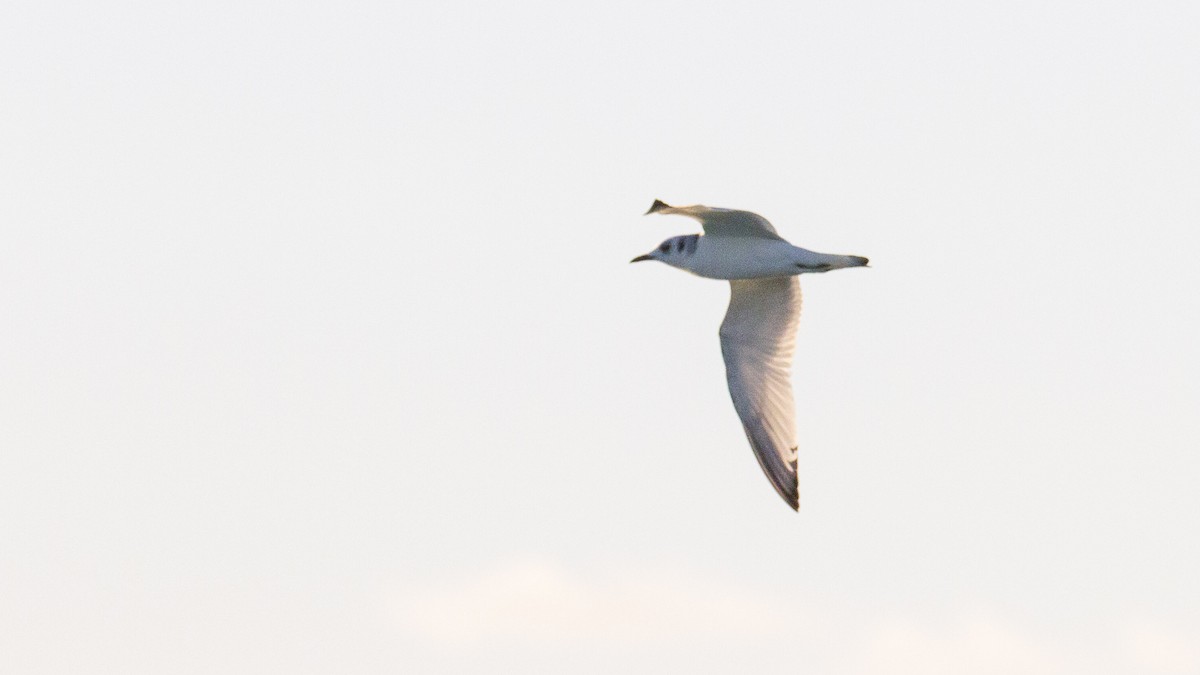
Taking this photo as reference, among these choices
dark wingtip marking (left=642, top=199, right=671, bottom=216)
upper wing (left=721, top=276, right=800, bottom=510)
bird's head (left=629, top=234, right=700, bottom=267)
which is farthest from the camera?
upper wing (left=721, top=276, right=800, bottom=510)

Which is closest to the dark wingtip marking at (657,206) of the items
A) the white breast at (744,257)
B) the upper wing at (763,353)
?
the white breast at (744,257)

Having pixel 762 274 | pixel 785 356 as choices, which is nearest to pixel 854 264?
pixel 762 274

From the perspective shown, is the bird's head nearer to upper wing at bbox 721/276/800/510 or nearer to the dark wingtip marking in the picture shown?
upper wing at bbox 721/276/800/510

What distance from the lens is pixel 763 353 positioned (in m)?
15.8

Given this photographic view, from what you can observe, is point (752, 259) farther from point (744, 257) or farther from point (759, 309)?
point (759, 309)

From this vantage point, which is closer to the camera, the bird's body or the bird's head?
the bird's body

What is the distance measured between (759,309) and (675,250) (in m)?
1.42

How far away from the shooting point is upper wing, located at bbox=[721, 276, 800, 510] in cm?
1537

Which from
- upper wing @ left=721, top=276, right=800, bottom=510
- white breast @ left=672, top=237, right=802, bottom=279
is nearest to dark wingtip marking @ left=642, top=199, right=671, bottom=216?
white breast @ left=672, top=237, right=802, bottom=279

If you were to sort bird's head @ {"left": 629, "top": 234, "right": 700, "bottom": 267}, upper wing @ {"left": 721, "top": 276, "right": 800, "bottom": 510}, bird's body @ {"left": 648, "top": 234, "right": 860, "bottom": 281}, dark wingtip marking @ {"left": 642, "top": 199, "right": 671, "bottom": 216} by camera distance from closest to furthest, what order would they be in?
dark wingtip marking @ {"left": 642, "top": 199, "right": 671, "bottom": 216} → bird's body @ {"left": 648, "top": 234, "right": 860, "bottom": 281} → bird's head @ {"left": 629, "top": 234, "right": 700, "bottom": 267} → upper wing @ {"left": 721, "top": 276, "right": 800, "bottom": 510}

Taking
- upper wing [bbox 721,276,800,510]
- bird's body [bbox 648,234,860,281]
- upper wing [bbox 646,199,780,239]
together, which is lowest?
upper wing [bbox 721,276,800,510]

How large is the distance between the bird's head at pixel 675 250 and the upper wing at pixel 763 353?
762 millimetres

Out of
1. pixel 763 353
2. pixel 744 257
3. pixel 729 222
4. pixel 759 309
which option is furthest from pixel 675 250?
pixel 763 353

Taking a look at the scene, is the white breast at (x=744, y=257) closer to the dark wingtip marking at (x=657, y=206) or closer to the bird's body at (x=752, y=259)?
the bird's body at (x=752, y=259)
